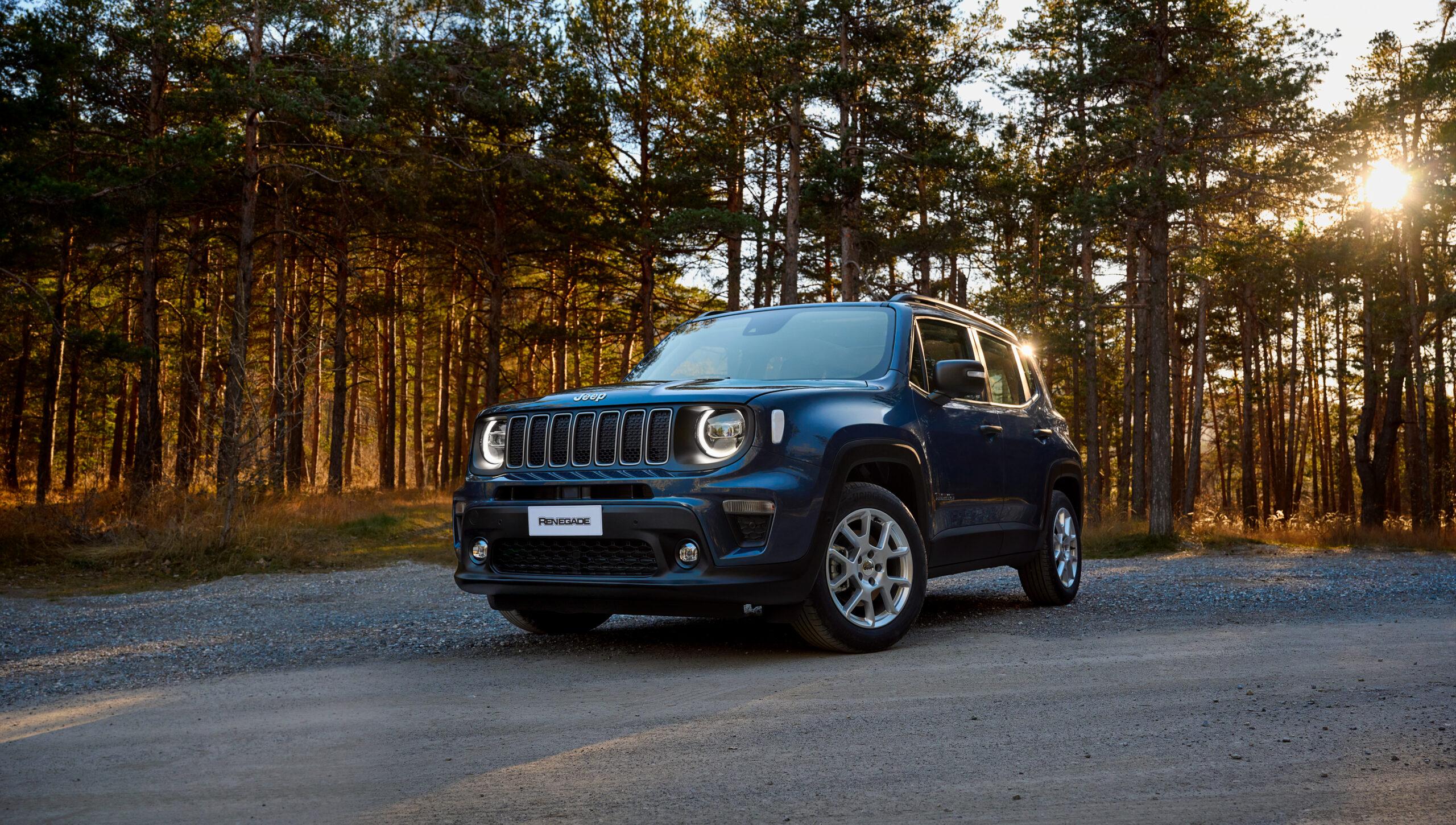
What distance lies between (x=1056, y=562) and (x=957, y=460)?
6.19 ft

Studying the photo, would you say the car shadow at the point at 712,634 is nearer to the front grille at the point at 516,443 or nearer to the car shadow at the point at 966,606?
the car shadow at the point at 966,606

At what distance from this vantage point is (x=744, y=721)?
14.0 feet

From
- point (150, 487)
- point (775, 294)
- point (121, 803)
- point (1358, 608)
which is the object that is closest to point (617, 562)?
point (121, 803)

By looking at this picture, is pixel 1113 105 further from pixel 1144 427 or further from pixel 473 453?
pixel 473 453

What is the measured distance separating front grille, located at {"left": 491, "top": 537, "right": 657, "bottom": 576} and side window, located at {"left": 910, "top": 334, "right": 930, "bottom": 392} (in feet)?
6.94

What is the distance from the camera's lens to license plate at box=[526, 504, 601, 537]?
5.48m

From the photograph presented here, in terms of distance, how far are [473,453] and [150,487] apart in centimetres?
→ 1254

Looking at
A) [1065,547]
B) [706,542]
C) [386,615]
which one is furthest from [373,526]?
[706,542]

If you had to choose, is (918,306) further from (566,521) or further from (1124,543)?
(1124,543)

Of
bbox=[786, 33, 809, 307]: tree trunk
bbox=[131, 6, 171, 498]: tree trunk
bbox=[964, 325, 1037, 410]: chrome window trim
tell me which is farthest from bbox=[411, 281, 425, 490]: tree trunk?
bbox=[964, 325, 1037, 410]: chrome window trim

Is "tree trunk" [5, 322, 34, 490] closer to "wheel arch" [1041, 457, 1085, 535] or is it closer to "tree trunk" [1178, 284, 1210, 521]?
"wheel arch" [1041, 457, 1085, 535]

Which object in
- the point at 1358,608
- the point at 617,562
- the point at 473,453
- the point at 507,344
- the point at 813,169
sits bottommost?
the point at 1358,608

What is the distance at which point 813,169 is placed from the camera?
22812 mm

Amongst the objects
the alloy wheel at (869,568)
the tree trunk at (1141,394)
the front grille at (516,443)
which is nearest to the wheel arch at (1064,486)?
the alloy wheel at (869,568)
